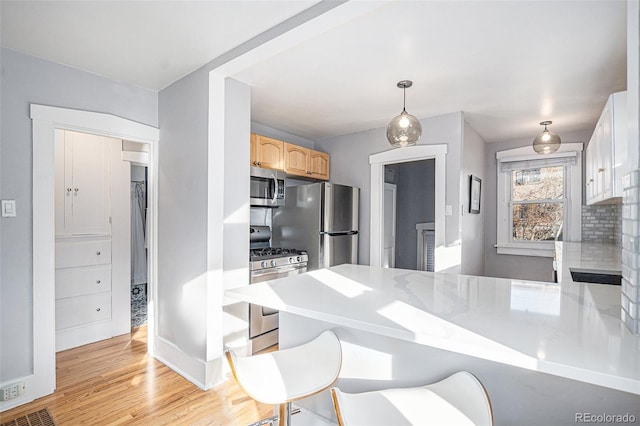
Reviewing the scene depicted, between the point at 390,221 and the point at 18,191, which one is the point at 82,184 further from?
the point at 390,221

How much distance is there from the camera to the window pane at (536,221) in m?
4.34

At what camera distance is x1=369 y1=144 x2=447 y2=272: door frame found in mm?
3453

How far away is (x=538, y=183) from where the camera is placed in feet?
14.6

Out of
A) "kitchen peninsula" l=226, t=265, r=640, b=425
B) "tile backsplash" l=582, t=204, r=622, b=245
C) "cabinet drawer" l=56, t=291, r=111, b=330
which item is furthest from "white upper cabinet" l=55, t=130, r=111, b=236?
"tile backsplash" l=582, t=204, r=622, b=245

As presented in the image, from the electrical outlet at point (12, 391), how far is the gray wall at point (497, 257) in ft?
16.8

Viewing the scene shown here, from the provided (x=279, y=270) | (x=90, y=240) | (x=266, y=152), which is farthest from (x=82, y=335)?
(x=266, y=152)

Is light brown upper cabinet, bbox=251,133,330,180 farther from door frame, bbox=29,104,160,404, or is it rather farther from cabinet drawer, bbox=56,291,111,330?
cabinet drawer, bbox=56,291,111,330

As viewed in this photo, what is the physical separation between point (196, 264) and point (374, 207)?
232 centimetres

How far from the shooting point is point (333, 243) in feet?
12.1

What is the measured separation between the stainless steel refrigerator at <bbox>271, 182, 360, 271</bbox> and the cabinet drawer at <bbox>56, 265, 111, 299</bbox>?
1.75 metres

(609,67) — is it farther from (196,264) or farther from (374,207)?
(196,264)

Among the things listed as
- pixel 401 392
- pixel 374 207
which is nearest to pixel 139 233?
pixel 374 207

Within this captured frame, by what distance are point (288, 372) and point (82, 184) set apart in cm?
302

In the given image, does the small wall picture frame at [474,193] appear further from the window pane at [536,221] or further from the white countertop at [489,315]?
the white countertop at [489,315]
